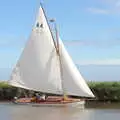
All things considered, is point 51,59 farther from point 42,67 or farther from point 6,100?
point 6,100

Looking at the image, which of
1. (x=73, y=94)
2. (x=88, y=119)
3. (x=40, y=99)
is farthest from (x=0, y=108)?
(x=88, y=119)

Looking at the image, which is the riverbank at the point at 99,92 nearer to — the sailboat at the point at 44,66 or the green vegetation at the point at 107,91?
the green vegetation at the point at 107,91

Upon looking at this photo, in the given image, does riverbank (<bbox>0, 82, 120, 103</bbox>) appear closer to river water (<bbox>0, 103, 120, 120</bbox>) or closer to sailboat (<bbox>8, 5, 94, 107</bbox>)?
sailboat (<bbox>8, 5, 94, 107</bbox>)

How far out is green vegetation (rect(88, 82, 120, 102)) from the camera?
146ft

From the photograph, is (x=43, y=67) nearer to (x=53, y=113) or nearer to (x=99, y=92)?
(x=99, y=92)

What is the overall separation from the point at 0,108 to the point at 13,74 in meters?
3.58

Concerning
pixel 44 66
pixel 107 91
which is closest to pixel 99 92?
pixel 107 91

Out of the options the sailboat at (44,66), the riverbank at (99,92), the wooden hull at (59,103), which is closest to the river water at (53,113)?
the wooden hull at (59,103)

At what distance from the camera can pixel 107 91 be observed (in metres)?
45.0

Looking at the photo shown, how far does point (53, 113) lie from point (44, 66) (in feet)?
22.1

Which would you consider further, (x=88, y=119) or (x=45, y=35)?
Result: (x=45, y=35)

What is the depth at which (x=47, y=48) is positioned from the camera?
142ft

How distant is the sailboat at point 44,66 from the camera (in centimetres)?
4209

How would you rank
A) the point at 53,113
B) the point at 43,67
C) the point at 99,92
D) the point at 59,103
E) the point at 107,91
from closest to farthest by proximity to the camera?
1. the point at 53,113
2. the point at 59,103
3. the point at 43,67
4. the point at 107,91
5. the point at 99,92
